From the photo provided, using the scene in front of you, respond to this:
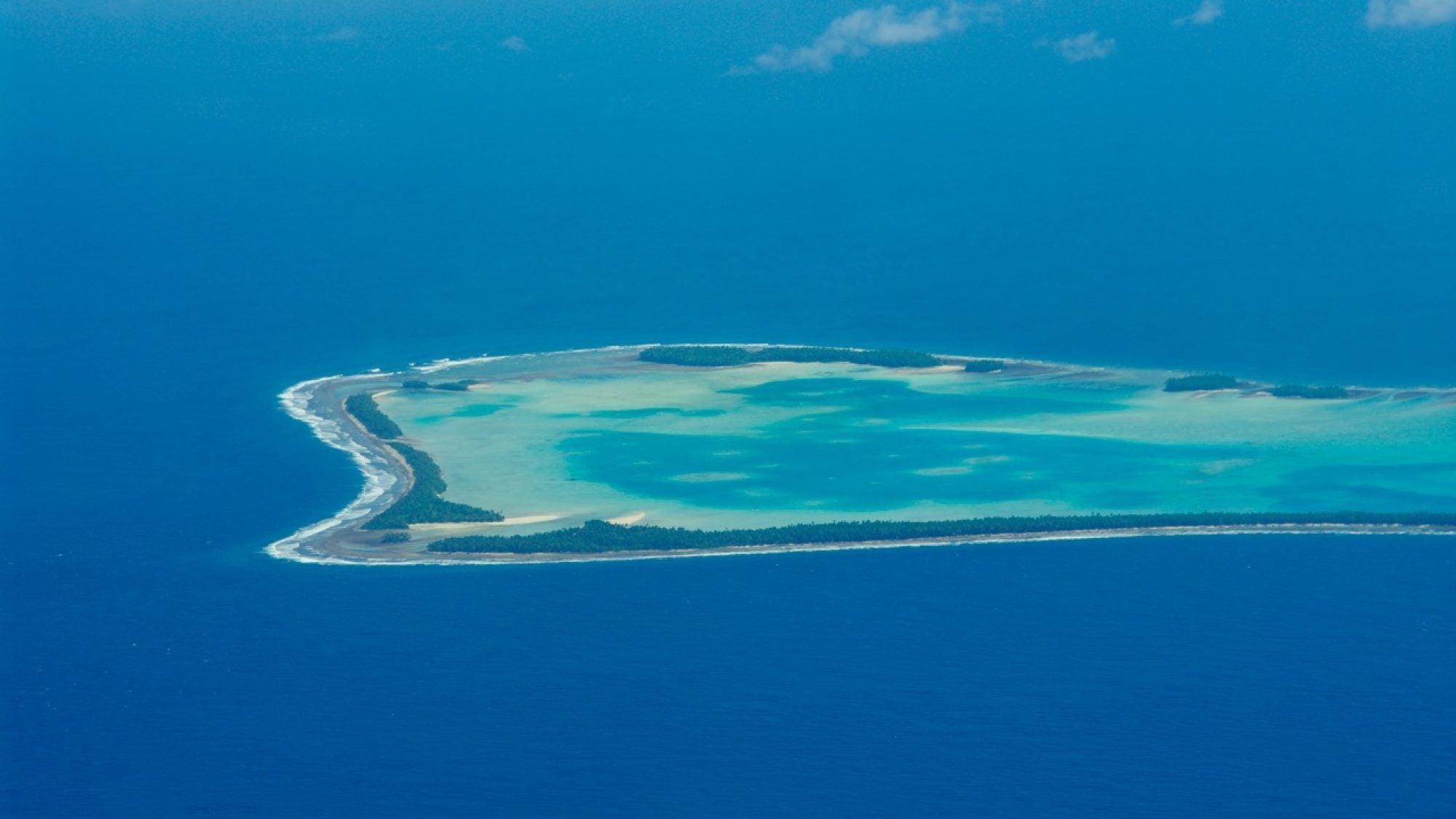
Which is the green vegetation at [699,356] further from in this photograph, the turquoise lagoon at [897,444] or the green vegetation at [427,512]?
the green vegetation at [427,512]

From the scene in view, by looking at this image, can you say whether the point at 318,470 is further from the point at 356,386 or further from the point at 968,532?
the point at 968,532

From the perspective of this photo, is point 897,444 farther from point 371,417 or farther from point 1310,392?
point 371,417

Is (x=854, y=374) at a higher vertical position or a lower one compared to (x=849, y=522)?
higher

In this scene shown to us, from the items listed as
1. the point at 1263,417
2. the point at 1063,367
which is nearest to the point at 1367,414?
the point at 1263,417

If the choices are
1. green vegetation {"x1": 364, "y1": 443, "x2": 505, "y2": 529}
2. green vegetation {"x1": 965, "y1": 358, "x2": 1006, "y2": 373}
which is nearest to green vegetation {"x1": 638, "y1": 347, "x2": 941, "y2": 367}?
green vegetation {"x1": 965, "y1": 358, "x2": 1006, "y2": 373}

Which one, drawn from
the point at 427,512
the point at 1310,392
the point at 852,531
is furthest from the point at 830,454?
the point at 1310,392

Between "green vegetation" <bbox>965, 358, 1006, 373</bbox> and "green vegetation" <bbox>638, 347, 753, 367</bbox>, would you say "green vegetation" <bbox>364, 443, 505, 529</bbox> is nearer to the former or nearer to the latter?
"green vegetation" <bbox>638, 347, 753, 367</bbox>
